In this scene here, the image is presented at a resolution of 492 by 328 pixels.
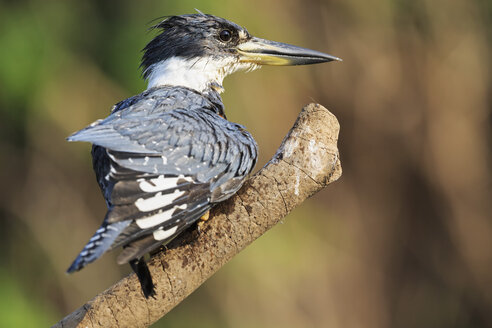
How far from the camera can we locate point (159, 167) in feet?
7.42

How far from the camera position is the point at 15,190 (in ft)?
16.7

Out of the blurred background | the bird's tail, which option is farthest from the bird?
the blurred background

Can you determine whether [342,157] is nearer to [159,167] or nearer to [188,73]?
[188,73]

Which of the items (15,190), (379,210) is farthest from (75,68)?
(379,210)

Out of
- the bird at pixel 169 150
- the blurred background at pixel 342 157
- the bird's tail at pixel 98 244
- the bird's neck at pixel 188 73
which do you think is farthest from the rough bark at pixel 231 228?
the blurred background at pixel 342 157

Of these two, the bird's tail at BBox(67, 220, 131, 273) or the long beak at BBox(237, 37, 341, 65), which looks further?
the long beak at BBox(237, 37, 341, 65)

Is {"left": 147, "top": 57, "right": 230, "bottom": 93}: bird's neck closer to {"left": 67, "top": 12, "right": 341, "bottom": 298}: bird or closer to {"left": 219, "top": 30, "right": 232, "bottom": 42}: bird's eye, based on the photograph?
{"left": 67, "top": 12, "right": 341, "bottom": 298}: bird

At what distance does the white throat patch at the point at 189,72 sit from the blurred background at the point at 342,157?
149cm

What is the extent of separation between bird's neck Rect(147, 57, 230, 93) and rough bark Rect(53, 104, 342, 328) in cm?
75

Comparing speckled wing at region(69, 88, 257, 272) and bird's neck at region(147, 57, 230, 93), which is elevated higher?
bird's neck at region(147, 57, 230, 93)

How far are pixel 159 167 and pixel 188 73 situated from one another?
35.2 inches

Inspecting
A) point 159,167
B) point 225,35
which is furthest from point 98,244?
point 225,35

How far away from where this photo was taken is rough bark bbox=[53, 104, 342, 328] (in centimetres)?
223

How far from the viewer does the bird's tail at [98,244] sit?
1906mm
